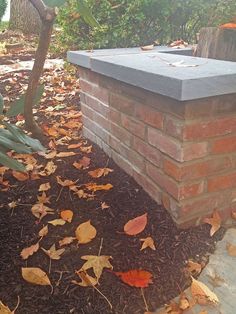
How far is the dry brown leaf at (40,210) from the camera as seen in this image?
6.31 ft

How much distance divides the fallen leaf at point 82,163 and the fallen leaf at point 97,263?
0.86 meters

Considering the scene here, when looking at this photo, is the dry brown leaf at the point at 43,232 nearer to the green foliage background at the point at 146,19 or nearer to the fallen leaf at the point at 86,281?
the fallen leaf at the point at 86,281

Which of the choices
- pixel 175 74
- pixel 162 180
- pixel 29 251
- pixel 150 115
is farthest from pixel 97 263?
pixel 175 74

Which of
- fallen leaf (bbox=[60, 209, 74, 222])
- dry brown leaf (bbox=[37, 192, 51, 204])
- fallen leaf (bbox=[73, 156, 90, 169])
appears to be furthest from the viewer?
fallen leaf (bbox=[73, 156, 90, 169])

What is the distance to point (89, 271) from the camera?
1.58m

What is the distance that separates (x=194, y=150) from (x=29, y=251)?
2.92 ft

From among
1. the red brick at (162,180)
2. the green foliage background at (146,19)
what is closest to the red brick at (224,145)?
the red brick at (162,180)

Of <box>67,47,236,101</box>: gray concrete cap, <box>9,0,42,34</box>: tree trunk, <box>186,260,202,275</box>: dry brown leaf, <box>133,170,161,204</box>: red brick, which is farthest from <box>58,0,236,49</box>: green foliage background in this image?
<box>9,0,42,34</box>: tree trunk

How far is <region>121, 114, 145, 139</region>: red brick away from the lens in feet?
6.52

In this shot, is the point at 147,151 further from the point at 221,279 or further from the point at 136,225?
the point at 221,279

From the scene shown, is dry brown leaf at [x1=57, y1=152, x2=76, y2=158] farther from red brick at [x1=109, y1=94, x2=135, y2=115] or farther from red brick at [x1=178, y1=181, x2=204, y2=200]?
red brick at [x1=178, y1=181, x2=204, y2=200]

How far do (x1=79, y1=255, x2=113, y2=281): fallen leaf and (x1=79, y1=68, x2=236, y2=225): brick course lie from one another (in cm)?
44

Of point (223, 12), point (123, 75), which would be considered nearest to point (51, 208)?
point (123, 75)

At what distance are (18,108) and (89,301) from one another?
2.89 ft
